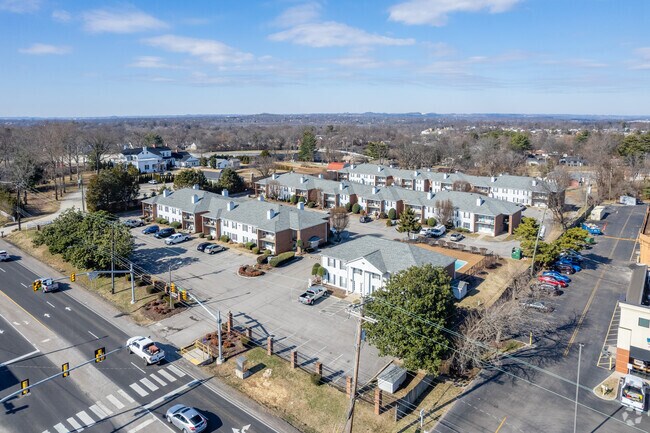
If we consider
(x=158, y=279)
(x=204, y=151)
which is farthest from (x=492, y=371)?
(x=204, y=151)

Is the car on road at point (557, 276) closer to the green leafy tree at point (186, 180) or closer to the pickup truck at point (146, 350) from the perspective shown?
the pickup truck at point (146, 350)

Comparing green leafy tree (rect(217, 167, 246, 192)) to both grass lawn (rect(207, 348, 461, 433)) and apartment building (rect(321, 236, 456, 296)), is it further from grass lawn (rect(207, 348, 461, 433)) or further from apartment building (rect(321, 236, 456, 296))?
grass lawn (rect(207, 348, 461, 433))

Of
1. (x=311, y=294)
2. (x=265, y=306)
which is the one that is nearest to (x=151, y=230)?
(x=265, y=306)

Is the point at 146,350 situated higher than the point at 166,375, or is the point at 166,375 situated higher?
the point at 146,350

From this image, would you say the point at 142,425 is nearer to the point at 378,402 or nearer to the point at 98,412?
the point at 98,412

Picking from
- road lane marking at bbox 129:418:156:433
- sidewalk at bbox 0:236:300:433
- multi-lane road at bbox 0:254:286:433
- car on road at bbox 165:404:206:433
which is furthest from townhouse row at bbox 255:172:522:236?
road lane marking at bbox 129:418:156:433

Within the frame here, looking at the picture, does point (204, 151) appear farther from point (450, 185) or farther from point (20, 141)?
point (450, 185)
